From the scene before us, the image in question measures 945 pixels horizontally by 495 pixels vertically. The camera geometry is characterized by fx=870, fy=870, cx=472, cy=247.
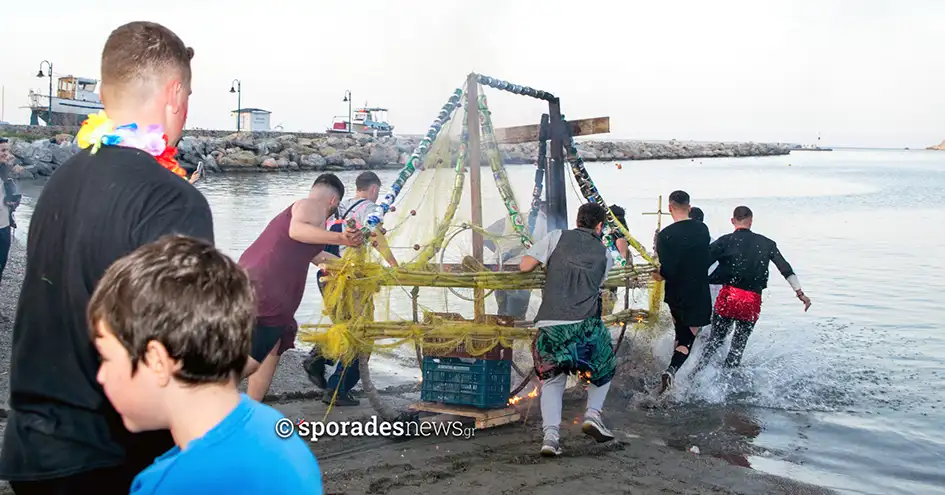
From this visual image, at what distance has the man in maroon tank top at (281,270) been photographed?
5738 mm

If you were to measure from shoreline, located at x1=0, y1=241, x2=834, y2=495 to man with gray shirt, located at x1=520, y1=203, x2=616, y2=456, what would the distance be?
0.31m

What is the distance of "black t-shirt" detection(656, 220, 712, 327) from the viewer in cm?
808

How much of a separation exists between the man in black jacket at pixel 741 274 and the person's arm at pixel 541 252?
292 cm

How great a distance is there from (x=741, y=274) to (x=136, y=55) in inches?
289

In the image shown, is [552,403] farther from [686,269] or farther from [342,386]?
[686,269]

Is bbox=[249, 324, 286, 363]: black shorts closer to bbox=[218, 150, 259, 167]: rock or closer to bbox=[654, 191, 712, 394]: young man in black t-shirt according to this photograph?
bbox=[654, 191, 712, 394]: young man in black t-shirt

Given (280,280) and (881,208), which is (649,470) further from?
(881,208)

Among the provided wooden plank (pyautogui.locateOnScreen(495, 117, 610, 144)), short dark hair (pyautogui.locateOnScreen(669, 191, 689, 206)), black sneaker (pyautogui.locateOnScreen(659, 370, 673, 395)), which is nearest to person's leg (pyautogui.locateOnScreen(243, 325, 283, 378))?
wooden plank (pyautogui.locateOnScreen(495, 117, 610, 144))

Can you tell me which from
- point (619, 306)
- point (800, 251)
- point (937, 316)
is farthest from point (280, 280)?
point (800, 251)

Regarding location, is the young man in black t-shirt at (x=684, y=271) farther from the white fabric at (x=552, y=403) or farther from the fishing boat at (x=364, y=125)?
the fishing boat at (x=364, y=125)

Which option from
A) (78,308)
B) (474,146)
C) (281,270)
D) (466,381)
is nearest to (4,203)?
(281,270)

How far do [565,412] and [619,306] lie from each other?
2.60m

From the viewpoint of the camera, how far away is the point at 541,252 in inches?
257

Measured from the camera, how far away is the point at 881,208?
3966cm
